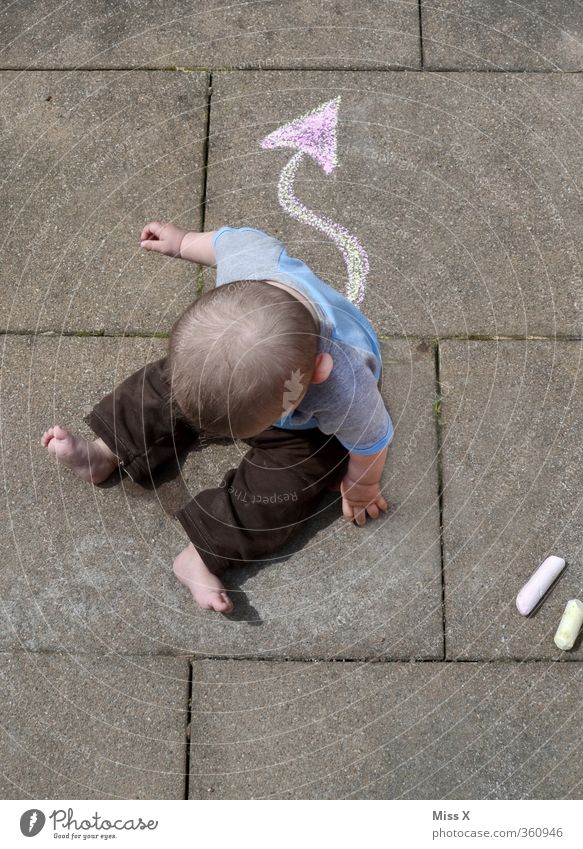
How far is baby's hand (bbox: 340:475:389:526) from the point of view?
2238 mm

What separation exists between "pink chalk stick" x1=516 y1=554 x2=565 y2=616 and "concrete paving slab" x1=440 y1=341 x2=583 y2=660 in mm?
20

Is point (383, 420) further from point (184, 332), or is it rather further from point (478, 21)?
point (478, 21)

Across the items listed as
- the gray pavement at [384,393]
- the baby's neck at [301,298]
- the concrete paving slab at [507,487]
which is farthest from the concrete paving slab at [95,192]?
the concrete paving slab at [507,487]

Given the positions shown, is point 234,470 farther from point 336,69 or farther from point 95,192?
point 336,69

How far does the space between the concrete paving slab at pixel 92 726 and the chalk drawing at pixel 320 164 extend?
112cm

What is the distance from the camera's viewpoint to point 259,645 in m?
2.21

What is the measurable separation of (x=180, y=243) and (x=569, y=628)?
1.36 m

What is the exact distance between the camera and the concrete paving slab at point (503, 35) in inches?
107

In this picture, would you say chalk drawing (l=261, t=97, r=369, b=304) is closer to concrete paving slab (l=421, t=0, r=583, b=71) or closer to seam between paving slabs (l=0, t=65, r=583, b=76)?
seam between paving slabs (l=0, t=65, r=583, b=76)

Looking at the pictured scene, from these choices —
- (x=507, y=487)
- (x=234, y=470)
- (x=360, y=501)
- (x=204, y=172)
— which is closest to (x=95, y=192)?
(x=204, y=172)

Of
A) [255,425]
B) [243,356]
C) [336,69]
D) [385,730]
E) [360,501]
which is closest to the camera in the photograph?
[243,356]

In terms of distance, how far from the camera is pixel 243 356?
68.6 inches

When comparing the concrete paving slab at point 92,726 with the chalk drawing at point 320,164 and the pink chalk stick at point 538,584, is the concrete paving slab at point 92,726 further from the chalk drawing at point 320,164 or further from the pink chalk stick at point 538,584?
the chalk drawing at point 320,164

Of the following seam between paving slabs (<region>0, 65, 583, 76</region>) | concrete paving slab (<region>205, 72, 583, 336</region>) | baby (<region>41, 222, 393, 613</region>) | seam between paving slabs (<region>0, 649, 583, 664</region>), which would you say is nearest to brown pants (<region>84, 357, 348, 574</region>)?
baby (<region>41, 222, 393, 613</region>)
